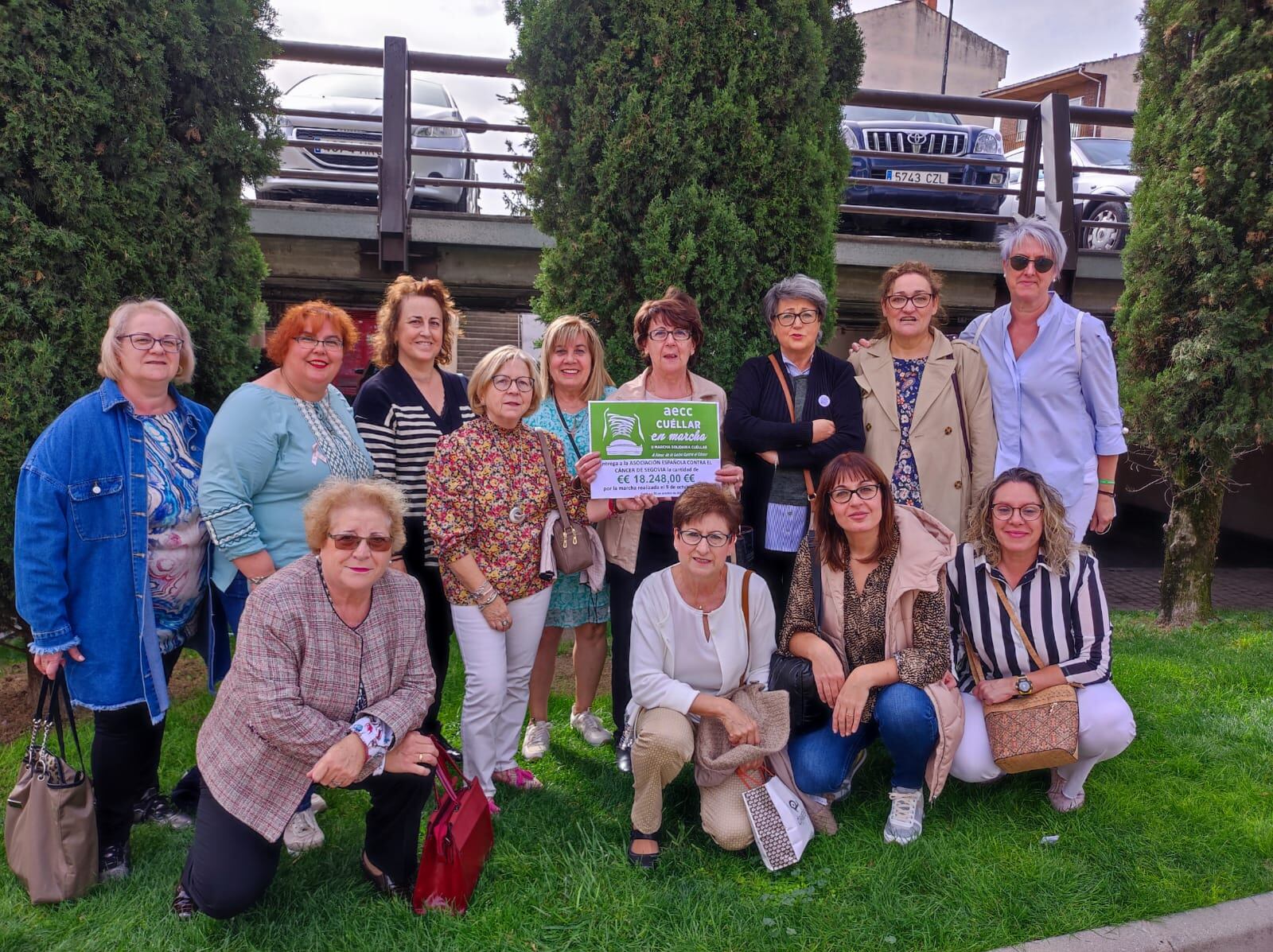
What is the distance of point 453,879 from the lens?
3000 mm

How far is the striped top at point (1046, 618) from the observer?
3.67 metres

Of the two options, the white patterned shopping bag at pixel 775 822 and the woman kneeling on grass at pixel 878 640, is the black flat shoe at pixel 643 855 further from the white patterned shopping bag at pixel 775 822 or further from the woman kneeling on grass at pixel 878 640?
the woman kneeling on grass at pixel 878 640

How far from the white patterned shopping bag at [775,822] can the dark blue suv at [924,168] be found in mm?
6918

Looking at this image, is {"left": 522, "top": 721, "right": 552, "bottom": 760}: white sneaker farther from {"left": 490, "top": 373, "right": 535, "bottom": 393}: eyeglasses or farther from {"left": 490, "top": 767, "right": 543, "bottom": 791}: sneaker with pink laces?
{"left": 490, "top": 373, "right": 535, "bottom": 393}: eyeglasses

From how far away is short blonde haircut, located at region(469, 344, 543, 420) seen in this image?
11.7 feet

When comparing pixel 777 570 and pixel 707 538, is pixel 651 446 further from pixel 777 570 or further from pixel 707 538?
pixel 777 570

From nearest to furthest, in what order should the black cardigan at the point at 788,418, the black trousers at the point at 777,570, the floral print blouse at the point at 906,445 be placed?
the black cardigan at the point at 788,418 → the floral print blouse at the point at 906,445 → the black trousers at the point at 777,570

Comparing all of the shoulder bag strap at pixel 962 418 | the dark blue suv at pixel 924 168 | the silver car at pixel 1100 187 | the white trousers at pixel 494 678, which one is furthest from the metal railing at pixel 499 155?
the white trousers at pixel 494 678

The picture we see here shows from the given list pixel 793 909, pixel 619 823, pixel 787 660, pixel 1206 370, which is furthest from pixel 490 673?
pixel 1206 370

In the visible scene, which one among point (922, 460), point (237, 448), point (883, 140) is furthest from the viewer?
point (883, 140)

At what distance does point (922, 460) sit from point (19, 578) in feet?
12.2

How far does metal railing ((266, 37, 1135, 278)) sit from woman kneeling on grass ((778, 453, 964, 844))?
11.7ft

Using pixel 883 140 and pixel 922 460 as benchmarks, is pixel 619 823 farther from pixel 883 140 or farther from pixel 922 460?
pixel 883 140

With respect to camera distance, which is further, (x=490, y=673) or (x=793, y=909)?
(x=490, y=673)
